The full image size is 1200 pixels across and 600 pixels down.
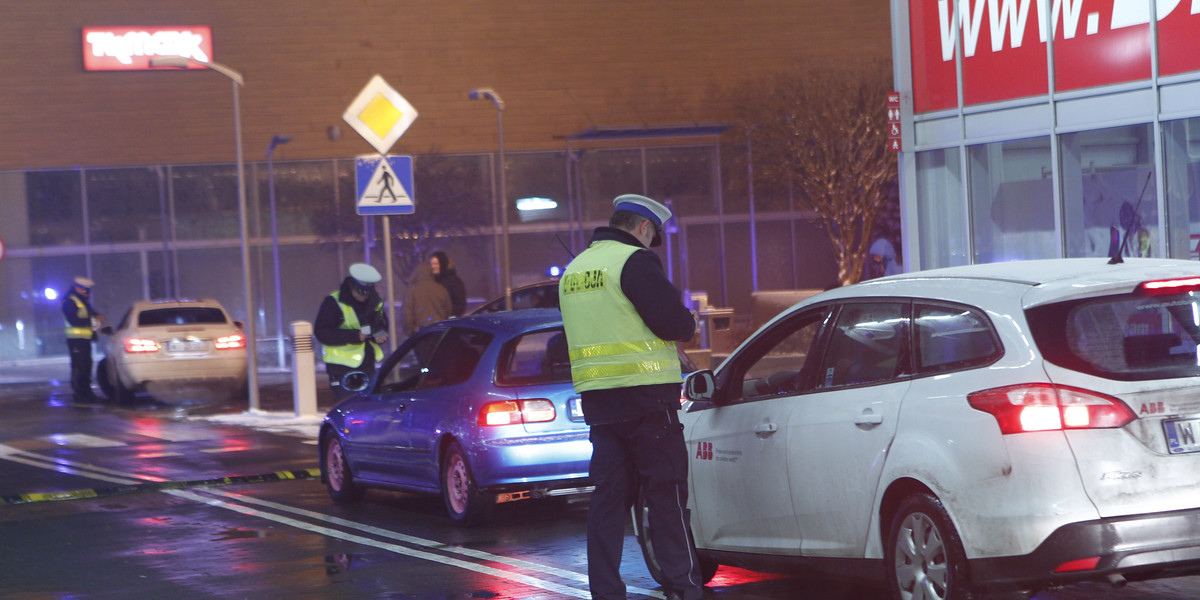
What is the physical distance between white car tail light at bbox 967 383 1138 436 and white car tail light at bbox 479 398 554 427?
16.2ft

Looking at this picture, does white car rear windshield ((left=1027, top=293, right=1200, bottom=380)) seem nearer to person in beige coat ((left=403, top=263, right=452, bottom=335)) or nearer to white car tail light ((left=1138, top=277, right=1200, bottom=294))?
white car tail light ((left=1138, top=277, right=1200, bottom=294))

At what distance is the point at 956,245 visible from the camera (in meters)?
18.3

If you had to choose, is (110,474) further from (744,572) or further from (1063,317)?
(1063,317)

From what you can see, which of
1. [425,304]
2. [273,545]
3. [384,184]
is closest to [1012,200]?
[384,184]

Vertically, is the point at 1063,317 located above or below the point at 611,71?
below

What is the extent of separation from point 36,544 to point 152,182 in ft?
85.4

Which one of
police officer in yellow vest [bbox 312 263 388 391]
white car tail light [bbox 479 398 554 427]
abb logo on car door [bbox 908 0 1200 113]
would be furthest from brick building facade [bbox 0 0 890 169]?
white car tail light [bbox 479 398 554 427]

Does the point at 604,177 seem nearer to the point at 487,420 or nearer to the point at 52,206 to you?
the point at 52,206

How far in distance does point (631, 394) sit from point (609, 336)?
274 mm

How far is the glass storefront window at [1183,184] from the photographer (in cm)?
1483

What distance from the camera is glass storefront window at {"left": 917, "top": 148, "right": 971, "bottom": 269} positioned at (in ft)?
59.5

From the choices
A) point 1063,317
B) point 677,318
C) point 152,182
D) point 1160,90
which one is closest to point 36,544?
point 677,318

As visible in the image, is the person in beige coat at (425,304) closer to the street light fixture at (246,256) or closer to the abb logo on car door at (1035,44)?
the street light fixture at (246,256)

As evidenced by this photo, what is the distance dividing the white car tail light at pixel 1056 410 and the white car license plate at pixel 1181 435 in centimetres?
16
